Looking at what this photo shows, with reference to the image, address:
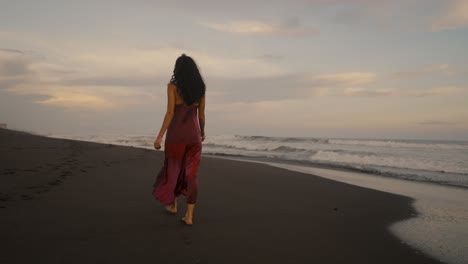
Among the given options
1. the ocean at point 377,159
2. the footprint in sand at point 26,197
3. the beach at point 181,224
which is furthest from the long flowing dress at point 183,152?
the ocean at point 377,159

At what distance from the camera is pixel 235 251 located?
3.19 meters

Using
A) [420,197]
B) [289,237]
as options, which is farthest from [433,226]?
[420,197]

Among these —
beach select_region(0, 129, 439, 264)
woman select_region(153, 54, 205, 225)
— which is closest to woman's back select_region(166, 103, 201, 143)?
woman select_region(153, 54, 205, 225)

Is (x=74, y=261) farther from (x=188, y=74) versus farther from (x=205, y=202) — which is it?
(x=205, y=202)

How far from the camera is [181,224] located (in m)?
3.97

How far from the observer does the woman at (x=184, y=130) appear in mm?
4092

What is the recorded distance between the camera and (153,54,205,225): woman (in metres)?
4.09

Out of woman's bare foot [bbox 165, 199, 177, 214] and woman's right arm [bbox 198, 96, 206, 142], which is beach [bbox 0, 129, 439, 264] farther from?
woman's right arm [bbox 198, 96, 206, 142]

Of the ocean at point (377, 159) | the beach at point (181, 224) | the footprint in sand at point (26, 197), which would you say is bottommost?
the ocean at point (377, 159)

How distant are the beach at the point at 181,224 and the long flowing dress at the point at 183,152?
0.38 metres

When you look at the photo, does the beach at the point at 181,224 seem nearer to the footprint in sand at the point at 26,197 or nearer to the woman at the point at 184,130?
the footprint in sand at the point at 26,197

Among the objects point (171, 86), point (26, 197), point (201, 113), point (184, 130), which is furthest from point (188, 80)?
point (26, 197)

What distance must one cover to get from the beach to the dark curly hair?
1492mm

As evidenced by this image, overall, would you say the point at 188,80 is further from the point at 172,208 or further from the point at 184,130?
the point at 172,208
